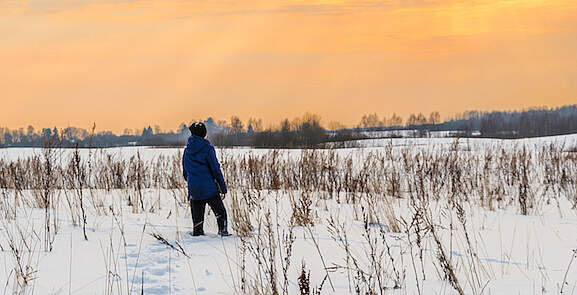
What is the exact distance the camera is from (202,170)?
18.7 ft

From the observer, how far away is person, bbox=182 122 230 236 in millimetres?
5641

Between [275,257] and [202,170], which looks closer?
[275,257]

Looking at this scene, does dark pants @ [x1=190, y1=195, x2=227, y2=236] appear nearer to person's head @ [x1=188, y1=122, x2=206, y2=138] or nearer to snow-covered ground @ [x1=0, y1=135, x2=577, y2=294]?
snow-covered ground @ [x1=0, y1=135, x2=577, y2=294]

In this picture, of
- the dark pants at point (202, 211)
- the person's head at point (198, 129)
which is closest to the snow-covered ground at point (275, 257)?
the dark pants at point (202, 211)

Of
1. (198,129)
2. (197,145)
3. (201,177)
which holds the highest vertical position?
(198,129)

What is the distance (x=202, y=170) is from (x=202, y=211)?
0.51m

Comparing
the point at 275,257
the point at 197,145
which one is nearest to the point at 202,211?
the point at 197,145

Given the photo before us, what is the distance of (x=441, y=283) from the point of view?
3746mm

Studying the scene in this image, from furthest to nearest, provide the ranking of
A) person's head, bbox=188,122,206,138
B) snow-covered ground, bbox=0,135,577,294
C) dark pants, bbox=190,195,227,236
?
person's head, bbox=188,122,206,138 < dark pants, bbox=190,195,227,236 < snow-covered ground, bbox=0,135,577,294

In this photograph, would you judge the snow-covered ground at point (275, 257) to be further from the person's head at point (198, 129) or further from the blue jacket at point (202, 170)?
the person's head at point (198, 129)

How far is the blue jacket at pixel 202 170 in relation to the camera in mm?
5645

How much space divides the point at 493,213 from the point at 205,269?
226 inches

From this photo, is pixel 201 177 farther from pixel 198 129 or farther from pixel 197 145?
pixel 198 129

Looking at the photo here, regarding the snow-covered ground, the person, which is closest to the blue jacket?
the person
